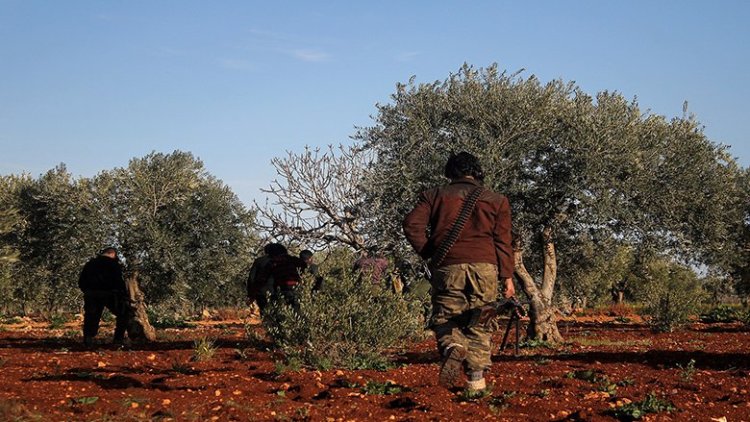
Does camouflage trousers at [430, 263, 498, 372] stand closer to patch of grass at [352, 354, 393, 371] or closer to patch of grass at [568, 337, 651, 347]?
patch of grass at [352, 354, 393, 371]

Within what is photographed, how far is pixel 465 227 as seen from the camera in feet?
25.4

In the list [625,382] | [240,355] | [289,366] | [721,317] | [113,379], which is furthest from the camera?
[721,317]

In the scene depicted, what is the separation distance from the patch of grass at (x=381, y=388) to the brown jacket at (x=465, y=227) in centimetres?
128

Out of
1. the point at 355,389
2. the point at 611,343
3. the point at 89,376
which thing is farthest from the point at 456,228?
the point at 611,343

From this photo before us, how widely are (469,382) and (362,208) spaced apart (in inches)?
394

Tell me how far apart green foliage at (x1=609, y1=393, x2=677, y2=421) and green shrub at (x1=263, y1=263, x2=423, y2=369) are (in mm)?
3727

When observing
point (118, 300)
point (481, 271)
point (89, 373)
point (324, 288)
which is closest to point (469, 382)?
point (481, 271)

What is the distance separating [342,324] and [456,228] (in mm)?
3152

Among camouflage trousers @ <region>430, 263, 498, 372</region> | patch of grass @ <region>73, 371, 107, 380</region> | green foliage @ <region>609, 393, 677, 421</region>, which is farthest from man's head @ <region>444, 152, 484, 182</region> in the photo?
patch of grass @ <region>73, 371, 107, 380</region>

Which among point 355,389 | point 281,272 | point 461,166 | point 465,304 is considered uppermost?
point 461,166

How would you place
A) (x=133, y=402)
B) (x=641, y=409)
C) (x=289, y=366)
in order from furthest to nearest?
(x=289, y=366) → (x=133, y=402) → (x=641, y=409)

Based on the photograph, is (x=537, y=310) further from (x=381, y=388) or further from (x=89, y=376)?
(x=89, y=376)

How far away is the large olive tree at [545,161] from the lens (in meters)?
17.8

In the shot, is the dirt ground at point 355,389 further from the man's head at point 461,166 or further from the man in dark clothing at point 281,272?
the man's head at point 461,166
